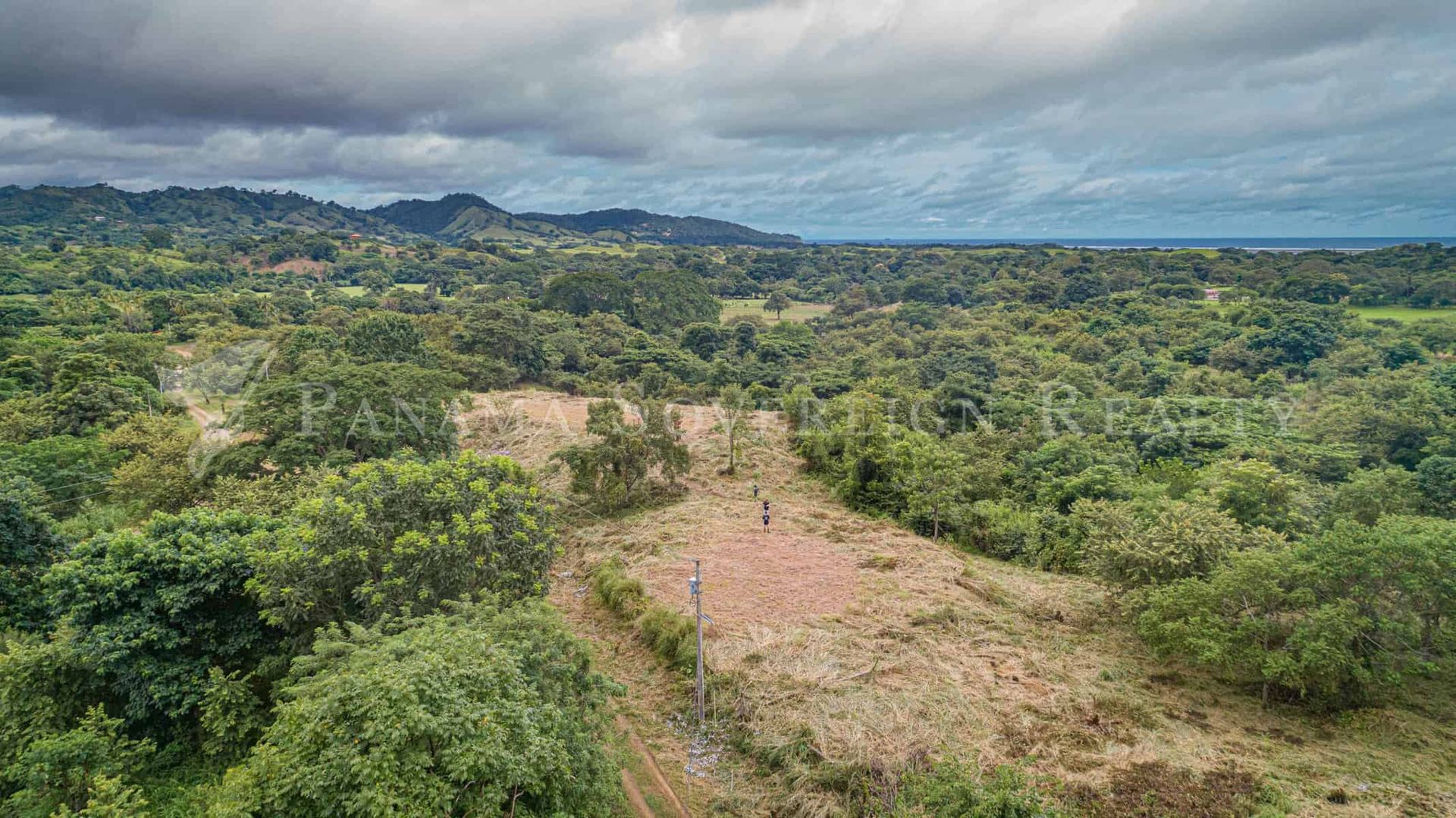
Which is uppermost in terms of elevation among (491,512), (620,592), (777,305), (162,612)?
(777,305)

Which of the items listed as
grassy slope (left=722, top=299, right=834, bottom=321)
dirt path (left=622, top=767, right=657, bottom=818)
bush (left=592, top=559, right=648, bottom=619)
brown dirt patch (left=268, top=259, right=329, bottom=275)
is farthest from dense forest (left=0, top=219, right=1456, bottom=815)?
brown dirt patch (left=268, top=259, right=329, bottom=275)

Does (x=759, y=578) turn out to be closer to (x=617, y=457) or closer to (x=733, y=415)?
(x=617, y=457)

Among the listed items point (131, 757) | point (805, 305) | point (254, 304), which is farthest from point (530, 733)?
point (805, 305)

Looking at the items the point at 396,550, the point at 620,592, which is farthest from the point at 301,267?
the point at 396,550

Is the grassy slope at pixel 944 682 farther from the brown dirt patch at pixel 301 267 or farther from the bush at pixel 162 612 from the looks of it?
the brown dirt patch at pixel 301 267

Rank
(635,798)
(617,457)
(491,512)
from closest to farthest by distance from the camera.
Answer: (635,798)
(491,512)
(617,457)

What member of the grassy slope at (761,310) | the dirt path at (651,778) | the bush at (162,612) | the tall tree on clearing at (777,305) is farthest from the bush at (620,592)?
the tall tree on clearing at (777,305)
